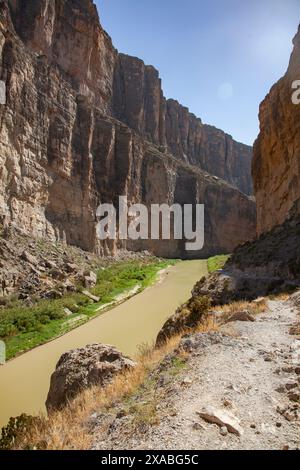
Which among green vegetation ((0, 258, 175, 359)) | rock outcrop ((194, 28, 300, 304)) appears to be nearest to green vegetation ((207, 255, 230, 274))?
rock outcrop ((194, 28, 300, 304))

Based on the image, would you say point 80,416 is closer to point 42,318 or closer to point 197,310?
point 197,310

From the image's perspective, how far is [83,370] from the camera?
9859 mm

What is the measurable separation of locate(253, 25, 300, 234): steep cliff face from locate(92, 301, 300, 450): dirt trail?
Answer: 59.1 ft

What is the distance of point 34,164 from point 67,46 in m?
35.4

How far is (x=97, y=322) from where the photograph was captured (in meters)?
25.5

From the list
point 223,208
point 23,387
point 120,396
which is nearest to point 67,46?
point 223,208

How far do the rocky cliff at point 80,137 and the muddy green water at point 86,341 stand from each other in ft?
48.0

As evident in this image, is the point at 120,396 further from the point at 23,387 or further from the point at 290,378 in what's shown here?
the point at 23,387

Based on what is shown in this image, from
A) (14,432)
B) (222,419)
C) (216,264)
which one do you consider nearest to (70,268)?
(14,432)

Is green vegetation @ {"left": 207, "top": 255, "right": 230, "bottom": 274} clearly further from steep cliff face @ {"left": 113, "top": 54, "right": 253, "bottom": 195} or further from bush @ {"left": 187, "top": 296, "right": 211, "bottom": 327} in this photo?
steep cliff face @ {"left": 113, "top": 54, "right": 253, "bottom": 195}

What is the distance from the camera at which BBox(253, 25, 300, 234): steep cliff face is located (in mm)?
29391

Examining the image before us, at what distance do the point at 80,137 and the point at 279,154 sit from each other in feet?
88.8

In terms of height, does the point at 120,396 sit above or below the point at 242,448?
below

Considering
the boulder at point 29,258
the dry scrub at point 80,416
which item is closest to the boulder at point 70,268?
the boulder at point 29,258
